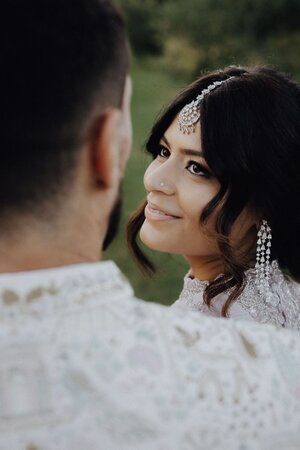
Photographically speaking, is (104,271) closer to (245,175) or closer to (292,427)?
(292,427)

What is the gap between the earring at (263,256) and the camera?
2498 millimetres

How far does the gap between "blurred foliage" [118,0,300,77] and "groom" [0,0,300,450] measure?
687 inches

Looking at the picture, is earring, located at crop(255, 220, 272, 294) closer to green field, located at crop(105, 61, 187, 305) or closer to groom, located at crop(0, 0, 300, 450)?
green field, located at crop(105, 61, 187, 305)

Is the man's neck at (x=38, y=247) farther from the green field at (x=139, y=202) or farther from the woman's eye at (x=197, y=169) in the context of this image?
the green field at (x=139, y=202)

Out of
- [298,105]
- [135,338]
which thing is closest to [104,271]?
[135,338]

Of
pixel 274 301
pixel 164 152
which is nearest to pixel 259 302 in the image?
pixel 274 301

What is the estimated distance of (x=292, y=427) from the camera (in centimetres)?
134

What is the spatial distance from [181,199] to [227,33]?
19.5 metres

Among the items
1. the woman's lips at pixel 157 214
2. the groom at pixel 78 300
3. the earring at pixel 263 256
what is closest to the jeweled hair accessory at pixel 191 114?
the woman's lips at pixel 157 214

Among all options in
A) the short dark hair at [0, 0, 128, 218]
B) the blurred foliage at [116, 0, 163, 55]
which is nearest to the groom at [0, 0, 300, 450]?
the short dark hair at [0, 0, 128, 218]

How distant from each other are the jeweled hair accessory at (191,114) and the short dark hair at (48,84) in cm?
119

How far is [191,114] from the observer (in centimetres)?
247

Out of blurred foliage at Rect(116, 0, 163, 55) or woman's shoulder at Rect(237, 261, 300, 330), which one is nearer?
woman's shoulder at Rect(237, 261, 300, 330)

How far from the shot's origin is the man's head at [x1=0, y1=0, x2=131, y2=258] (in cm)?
117
